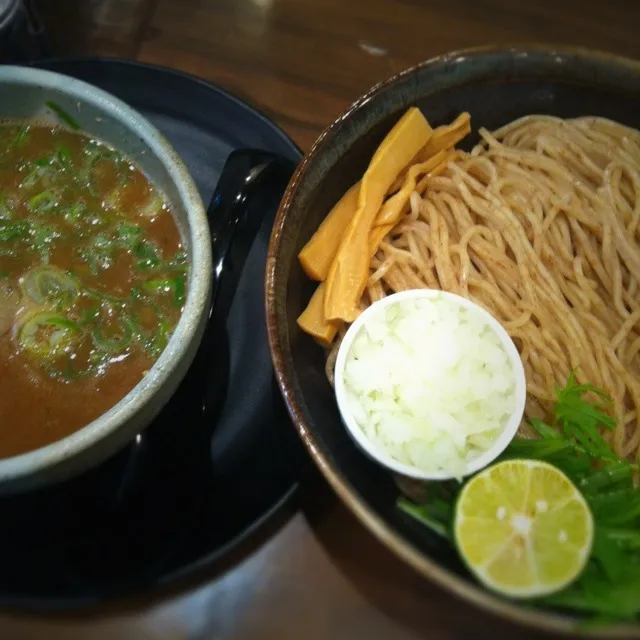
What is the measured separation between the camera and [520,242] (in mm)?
1410

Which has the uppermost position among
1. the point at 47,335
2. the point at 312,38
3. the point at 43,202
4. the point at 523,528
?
the point at 312,38

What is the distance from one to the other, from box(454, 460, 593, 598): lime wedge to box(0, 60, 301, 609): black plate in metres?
0.37

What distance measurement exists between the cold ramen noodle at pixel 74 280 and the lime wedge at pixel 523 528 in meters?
0.67

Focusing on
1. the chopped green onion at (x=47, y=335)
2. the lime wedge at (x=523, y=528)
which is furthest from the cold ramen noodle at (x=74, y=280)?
the lime wedge at (x=523, y=528)

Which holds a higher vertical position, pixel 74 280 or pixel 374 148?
pixel 374 148

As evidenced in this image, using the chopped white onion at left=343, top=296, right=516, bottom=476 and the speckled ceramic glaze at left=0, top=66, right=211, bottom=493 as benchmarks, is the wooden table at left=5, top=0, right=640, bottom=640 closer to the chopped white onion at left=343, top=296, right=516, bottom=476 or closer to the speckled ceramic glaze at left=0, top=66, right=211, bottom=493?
the chopped white onion at left=343, top=296, right=516, bottom=476

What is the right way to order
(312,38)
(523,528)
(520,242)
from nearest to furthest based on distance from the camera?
(523,528) < (520,242) < (312,38)

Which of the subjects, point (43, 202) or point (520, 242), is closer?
point (43, 202)

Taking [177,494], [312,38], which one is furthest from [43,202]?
[312,38]

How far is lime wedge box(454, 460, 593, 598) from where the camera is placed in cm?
104

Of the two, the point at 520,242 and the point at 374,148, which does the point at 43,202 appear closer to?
the point at 374,148

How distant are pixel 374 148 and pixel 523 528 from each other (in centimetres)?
91

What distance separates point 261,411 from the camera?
1.34 meters

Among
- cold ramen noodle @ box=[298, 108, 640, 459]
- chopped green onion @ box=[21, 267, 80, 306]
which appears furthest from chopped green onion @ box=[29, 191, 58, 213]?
cold ramen noodle @ box=[298, 108, 640, 459]
